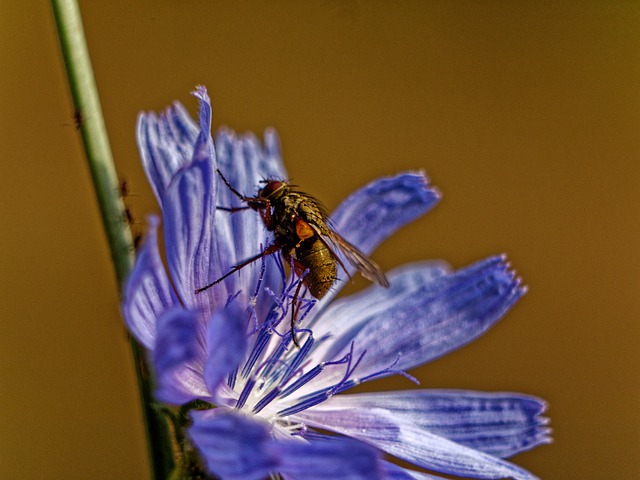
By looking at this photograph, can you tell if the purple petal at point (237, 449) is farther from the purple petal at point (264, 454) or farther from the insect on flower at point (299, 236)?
the insect on flower at point (299, 236)

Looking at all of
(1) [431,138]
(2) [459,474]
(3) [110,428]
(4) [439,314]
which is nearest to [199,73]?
(1) [431,138]

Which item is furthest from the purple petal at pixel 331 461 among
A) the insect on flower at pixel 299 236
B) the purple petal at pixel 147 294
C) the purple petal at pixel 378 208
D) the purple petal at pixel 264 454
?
the purple petal at pixel 378 208

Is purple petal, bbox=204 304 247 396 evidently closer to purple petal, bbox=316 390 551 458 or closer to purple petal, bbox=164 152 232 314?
purple petal, bbox=164 152 232 314

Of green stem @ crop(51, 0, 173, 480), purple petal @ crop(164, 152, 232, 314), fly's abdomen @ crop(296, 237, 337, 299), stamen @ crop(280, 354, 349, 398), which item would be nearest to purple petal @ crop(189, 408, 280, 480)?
green stem @ crop(51, 0, 173, 480)

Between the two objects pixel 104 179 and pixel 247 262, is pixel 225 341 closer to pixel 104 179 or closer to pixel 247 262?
pixel 104 179

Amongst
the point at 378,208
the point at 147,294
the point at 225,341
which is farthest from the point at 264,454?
the point at 378,208

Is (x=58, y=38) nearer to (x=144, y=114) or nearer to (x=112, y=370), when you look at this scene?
(x=144, y=114)
